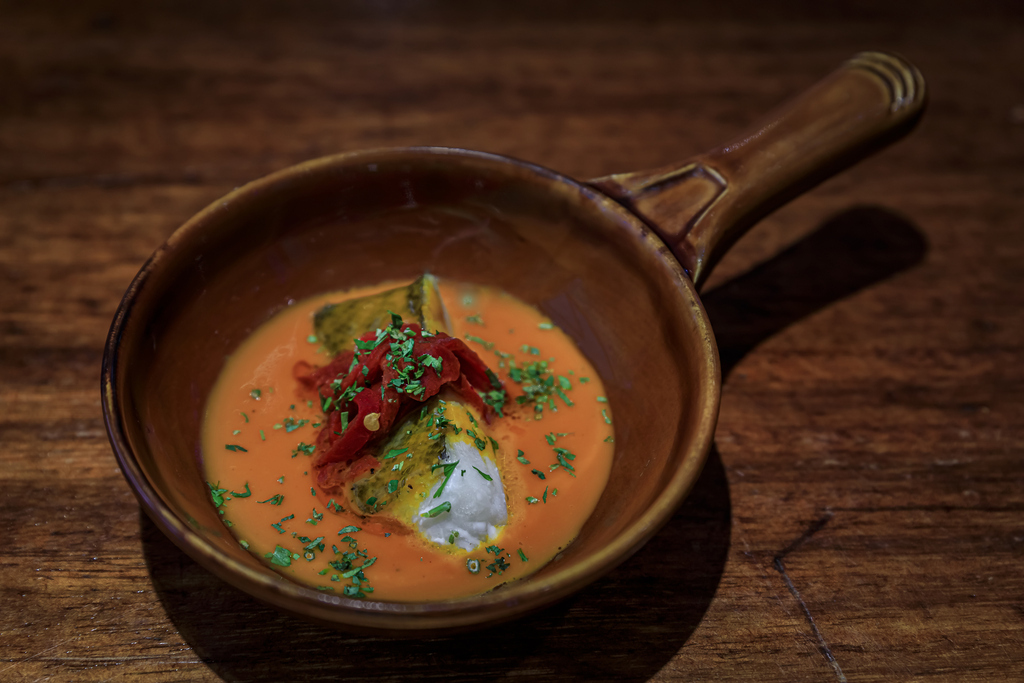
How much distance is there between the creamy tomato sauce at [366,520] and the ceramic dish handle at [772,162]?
47 centimetres

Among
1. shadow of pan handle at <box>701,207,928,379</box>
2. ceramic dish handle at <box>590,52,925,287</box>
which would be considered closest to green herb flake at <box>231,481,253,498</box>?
ceramic dish handle at <box>590,52,925,287</box>

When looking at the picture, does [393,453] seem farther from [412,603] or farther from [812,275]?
[812,275]

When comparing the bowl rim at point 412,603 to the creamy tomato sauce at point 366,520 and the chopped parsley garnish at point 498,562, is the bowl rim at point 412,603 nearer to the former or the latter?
the chopped parsley garnish at point 498,562

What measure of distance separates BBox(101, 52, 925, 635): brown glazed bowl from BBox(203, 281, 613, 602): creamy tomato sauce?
0.15ft

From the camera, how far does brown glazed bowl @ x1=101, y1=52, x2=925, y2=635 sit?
1.64 m

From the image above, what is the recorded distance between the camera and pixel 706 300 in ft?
8.41

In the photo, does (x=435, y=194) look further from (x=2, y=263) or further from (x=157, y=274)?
(x=2, y=263)

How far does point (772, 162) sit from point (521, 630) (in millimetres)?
1411

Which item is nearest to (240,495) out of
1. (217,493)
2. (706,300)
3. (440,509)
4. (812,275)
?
(217,493)

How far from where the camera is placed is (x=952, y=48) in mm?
3600

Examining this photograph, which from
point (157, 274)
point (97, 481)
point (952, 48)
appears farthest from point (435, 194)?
point (952, 48)

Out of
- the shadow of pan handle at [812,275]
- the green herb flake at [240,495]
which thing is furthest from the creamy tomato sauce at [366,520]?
the shadow of pan handle at [812,275]

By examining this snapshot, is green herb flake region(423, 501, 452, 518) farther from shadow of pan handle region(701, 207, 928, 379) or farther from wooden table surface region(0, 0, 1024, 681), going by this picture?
shadow of pan handle region(701, 207, 928, 379)

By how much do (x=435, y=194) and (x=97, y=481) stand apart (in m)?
1.21
